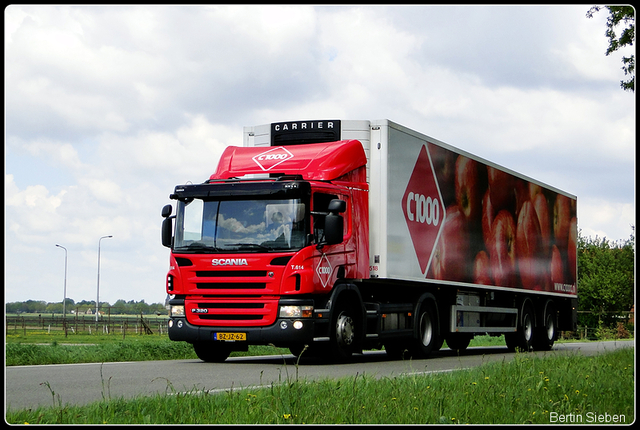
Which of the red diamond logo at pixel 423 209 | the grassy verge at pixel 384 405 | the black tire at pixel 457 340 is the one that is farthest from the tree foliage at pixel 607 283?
the grassy verge at pixel 384 405

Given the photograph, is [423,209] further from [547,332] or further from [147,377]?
[547,332]

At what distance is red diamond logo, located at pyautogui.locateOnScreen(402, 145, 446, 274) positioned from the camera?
635 inches

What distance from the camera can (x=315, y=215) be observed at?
45.3 ft

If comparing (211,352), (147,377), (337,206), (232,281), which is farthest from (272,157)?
(147,377)

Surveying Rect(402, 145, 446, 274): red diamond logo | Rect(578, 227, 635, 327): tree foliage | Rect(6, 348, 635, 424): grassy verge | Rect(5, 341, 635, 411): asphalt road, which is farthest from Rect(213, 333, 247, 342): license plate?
Rect(578, 227, 635, 327): tree foliage

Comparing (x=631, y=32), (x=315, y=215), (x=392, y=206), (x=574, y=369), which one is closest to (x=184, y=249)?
(x=315, y=215)

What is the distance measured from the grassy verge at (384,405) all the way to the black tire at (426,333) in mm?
7458

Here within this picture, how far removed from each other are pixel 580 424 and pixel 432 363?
8.78 meters

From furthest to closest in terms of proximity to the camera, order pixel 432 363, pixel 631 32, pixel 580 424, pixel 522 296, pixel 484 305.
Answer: pixel 522 296
pixel 484 305
pixel 631 32
pixel 432 363
pixel 580 424

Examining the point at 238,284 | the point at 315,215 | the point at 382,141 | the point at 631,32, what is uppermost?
the point at 631,32

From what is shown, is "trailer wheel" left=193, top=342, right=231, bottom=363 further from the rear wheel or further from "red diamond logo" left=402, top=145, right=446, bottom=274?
"red diamond logo" left=402, top=145, right=446, bottom=274

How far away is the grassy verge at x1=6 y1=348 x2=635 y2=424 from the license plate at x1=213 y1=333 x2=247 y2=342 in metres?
4.81

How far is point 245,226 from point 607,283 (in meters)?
65.5

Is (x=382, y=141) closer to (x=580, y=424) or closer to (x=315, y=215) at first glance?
(x=315, y=215)
